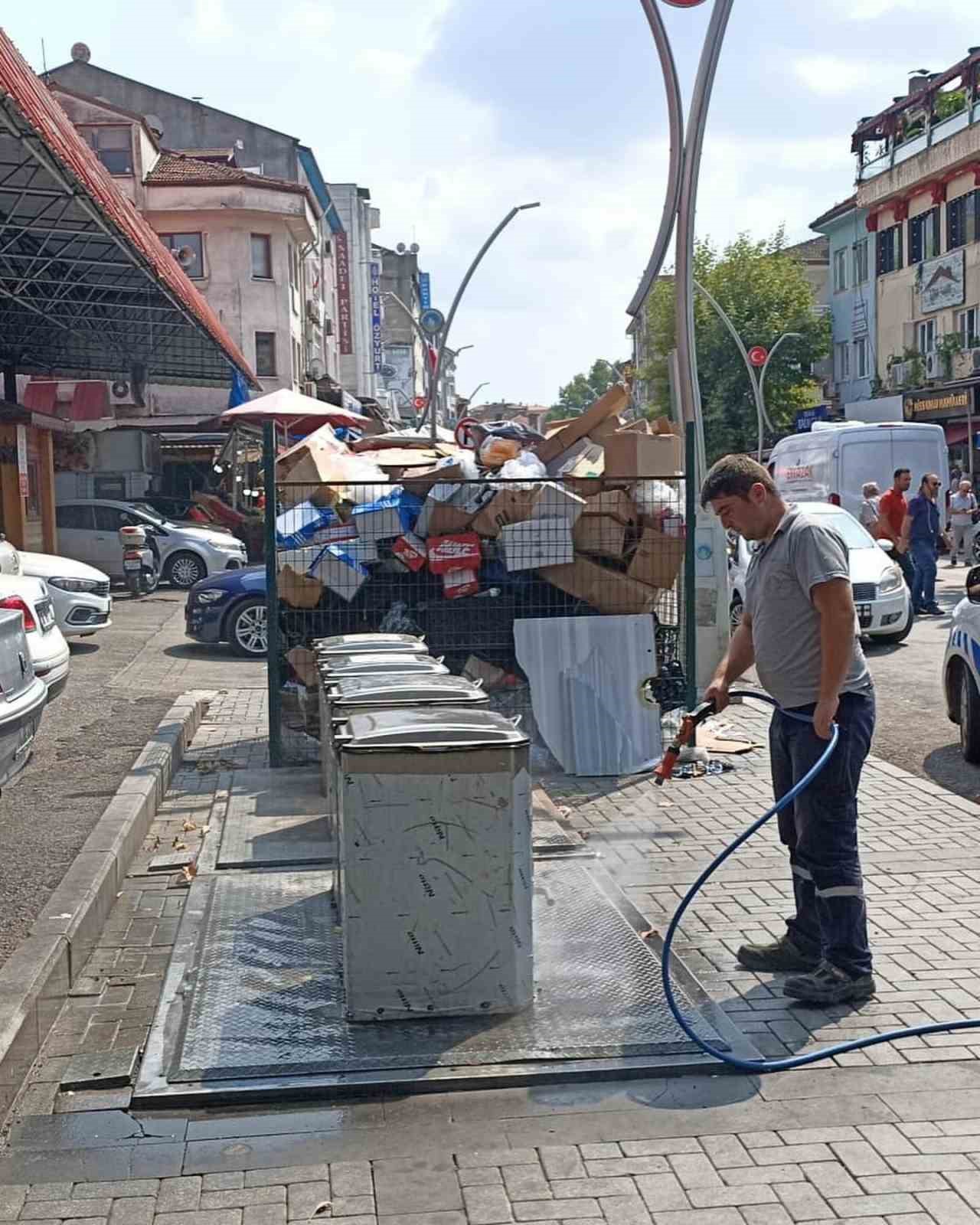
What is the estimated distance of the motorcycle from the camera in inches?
948

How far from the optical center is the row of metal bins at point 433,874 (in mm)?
5023

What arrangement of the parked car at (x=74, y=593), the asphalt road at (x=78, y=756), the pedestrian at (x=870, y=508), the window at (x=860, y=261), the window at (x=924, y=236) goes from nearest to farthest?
the asphalt road at (x=78, y=756), the parked car at (x=74, y=593), the pedestrian at (x=870, y=508), the window at (x=924, y=236), the window at (x=860, y=261)

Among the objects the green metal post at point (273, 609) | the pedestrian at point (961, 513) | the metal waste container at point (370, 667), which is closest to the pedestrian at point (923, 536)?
the pedestrian at point (961, 513)

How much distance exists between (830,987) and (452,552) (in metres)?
5.08

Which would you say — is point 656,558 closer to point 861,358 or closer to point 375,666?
point 375,666

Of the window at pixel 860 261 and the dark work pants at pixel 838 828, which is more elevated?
the window at pixel 860 261

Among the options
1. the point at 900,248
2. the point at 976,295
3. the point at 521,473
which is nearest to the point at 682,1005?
the point at 521,473

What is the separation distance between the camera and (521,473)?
409 inches

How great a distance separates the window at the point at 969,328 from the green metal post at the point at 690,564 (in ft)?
113

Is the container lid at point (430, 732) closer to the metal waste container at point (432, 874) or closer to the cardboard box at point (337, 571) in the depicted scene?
the metal waste container at point (432, 874)

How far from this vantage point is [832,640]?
5.19 m

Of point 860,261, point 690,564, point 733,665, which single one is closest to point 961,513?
point 690,564

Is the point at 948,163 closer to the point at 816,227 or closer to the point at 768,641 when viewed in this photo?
the point at 816,227

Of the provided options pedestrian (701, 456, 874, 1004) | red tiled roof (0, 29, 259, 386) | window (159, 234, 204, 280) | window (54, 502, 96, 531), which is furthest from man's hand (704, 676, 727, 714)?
window (159, 234, 204, 280)
